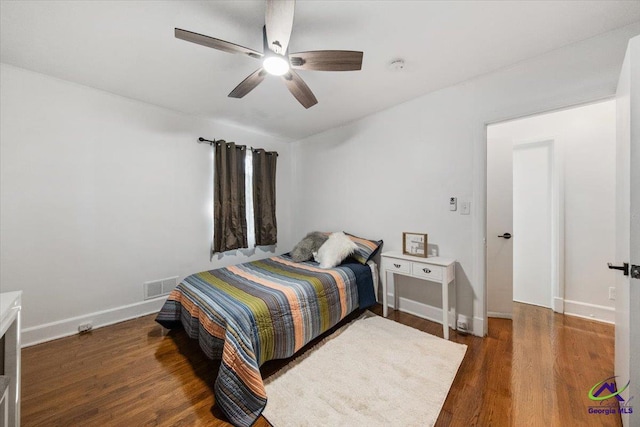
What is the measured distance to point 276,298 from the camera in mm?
1846

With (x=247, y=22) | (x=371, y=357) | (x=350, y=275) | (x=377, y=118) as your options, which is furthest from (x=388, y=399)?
(x=377, y=118)

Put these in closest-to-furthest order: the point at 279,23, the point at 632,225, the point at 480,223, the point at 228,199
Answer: the point at 632,225, the point at 279,23, the point at 480,223, the point at 228,199

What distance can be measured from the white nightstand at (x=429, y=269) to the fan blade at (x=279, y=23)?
7.16ft

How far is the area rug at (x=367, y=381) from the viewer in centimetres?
139

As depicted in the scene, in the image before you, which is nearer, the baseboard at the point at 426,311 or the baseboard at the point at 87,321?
the baseboard at the point at 87,321

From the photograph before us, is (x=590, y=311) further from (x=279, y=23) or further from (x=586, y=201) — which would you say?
(x=279, y=23)

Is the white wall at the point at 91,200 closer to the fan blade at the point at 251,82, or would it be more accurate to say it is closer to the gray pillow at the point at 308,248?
the gray pillow at the point at 308,248

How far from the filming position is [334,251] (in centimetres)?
275

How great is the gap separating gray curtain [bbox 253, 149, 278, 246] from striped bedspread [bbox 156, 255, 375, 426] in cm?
112

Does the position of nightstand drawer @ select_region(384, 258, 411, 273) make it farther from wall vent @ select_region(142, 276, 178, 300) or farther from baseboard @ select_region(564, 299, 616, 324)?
wall vent @ select_region(142, 276, 178, 300)

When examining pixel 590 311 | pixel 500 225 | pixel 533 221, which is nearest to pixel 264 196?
pixel 500 225

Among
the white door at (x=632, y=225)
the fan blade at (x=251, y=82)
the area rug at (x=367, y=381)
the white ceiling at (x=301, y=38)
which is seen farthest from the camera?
the fan blade at (x=251, y=82)

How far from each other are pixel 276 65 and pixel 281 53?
0.30 feet

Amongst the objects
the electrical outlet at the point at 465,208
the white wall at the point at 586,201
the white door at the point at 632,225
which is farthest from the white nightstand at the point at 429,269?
the white door at the point at 632,225
